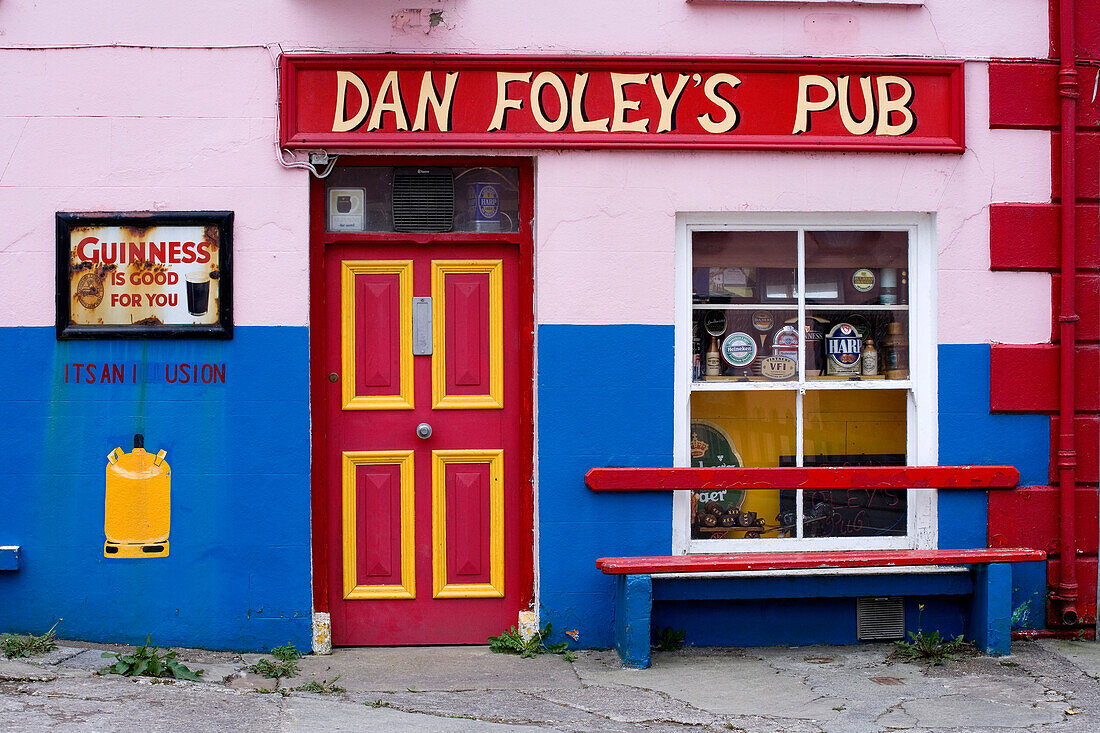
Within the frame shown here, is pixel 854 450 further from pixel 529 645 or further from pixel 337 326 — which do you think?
pixel 337 326

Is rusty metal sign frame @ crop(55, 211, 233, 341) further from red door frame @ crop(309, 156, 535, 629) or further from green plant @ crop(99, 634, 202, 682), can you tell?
green plant @ crop(99, 634, 202, 682)

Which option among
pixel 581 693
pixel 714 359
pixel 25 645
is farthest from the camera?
pixel 714 359

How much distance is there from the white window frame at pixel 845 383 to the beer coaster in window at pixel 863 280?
0.22 meters

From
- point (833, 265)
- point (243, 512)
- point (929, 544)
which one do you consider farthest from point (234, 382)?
point (929, 544)

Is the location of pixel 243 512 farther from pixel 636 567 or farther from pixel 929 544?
pixel 929 544

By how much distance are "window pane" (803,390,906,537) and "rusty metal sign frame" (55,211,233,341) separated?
319cm

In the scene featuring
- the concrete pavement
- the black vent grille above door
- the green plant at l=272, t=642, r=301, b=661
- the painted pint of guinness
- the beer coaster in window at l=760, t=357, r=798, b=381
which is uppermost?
the black vent grille above door

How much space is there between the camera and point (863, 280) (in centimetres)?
590

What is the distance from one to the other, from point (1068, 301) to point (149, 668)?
5076mm

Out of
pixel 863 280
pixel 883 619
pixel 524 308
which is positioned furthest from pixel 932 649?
pixel 524 308

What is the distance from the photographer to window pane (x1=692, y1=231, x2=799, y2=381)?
5848 millimetres

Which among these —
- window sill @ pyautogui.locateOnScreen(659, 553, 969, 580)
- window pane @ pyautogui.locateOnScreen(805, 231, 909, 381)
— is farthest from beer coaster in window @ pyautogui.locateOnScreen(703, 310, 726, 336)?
window sill @ pyautogui.locateOnScreen(659, 553, 969, 580)

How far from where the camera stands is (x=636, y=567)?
17.4ft

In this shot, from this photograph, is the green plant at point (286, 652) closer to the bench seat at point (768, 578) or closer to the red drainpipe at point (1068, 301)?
the bench seat at point (768, 578)
